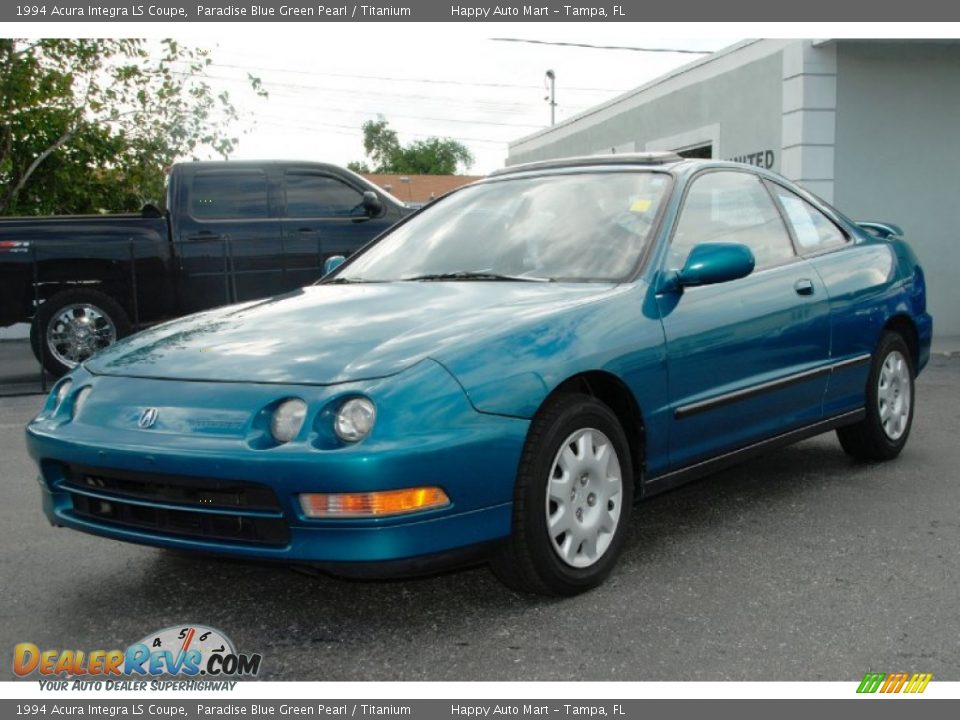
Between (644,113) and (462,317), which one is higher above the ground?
(644,113)

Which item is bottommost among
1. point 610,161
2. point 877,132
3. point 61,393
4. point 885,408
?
A: point 885,408

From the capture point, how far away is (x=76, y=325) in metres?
10.3

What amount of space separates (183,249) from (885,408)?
23.8 ft

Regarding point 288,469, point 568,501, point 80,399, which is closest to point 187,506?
point 288,469

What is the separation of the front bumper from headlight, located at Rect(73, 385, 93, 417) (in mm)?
130

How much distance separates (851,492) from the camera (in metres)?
5.20

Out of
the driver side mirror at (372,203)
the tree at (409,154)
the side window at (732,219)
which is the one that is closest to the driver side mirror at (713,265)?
the side window at (732,219)

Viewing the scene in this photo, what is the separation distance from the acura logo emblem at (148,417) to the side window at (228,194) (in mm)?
7751

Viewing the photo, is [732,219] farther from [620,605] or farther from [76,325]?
[76,325]

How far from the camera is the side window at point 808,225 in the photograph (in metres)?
5.25

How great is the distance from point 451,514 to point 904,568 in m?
1.85

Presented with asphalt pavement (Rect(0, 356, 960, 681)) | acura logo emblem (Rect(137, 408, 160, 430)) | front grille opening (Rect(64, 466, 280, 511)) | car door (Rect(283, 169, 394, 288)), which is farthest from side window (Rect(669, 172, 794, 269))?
car door (Rect(283, 169, 394, 288))

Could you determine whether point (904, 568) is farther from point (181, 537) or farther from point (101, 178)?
point (101, 178)

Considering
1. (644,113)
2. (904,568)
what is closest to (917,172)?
(644,113)
